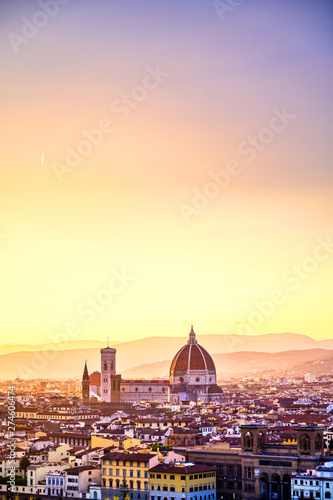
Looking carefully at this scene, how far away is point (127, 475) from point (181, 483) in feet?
7.07

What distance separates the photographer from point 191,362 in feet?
316

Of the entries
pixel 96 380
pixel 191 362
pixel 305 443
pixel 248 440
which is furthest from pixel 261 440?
pixel 96 380

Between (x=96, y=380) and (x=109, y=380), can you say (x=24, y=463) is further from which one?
(x=96, y=380)

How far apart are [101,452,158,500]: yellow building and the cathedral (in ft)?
185

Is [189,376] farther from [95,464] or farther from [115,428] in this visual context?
[95,464]

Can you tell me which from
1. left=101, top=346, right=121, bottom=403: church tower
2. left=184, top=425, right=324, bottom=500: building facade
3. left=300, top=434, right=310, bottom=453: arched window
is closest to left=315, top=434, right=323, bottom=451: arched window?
left=184, top=425, right=324, bottom=500: building facade

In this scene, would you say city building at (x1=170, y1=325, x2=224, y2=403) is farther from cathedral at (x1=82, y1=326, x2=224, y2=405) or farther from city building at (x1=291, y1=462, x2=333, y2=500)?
city building at (x1=291, y1=462, x2=333, y2=500)

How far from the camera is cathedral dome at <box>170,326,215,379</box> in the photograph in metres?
95.8

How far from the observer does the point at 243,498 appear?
33531 millimetres

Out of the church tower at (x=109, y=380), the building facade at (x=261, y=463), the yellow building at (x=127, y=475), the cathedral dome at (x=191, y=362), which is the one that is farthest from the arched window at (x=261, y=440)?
the cathedral dome at (x=191, y=362)

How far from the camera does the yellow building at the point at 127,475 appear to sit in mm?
33375

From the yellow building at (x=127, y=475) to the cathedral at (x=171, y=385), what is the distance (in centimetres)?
5645

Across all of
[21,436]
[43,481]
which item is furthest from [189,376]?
[43,481]

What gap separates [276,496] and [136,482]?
4.02 m
